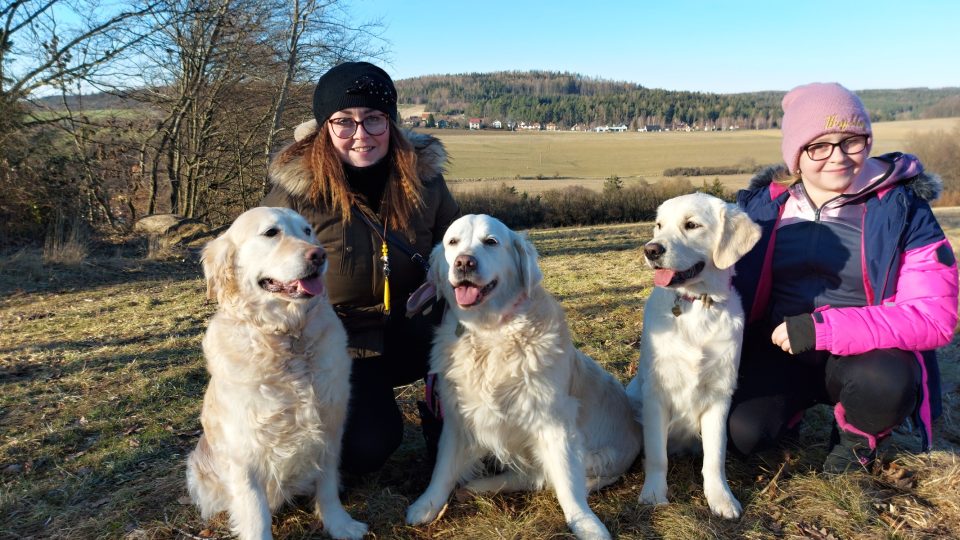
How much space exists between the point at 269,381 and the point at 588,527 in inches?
56.6

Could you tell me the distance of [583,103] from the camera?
7731 cm

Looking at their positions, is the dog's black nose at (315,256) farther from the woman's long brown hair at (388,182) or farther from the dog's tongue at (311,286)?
the woman's long brown hair at (388,182)

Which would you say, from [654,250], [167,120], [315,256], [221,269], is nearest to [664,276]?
[654,250]

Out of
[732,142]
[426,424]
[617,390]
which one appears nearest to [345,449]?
[426,424]

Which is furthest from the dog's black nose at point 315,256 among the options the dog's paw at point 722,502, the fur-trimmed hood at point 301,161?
the dog's paw at point 722,502

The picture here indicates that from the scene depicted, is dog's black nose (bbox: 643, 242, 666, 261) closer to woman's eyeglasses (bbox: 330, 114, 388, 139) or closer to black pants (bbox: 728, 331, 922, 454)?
black pants (bbox: 728, 331, 922, 454)

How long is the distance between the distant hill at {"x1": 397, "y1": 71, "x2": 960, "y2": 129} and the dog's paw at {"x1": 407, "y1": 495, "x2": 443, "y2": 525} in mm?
67806

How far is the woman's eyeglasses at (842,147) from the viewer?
267cm

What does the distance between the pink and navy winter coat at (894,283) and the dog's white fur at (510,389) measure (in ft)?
3.42

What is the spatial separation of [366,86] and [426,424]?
1.80 meters

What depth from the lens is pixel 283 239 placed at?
2.40 meters

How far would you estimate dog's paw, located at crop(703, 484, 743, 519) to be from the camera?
2.56 metres

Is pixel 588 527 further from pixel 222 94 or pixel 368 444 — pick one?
pixel 222 94

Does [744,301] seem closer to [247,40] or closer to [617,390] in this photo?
[617,390]
